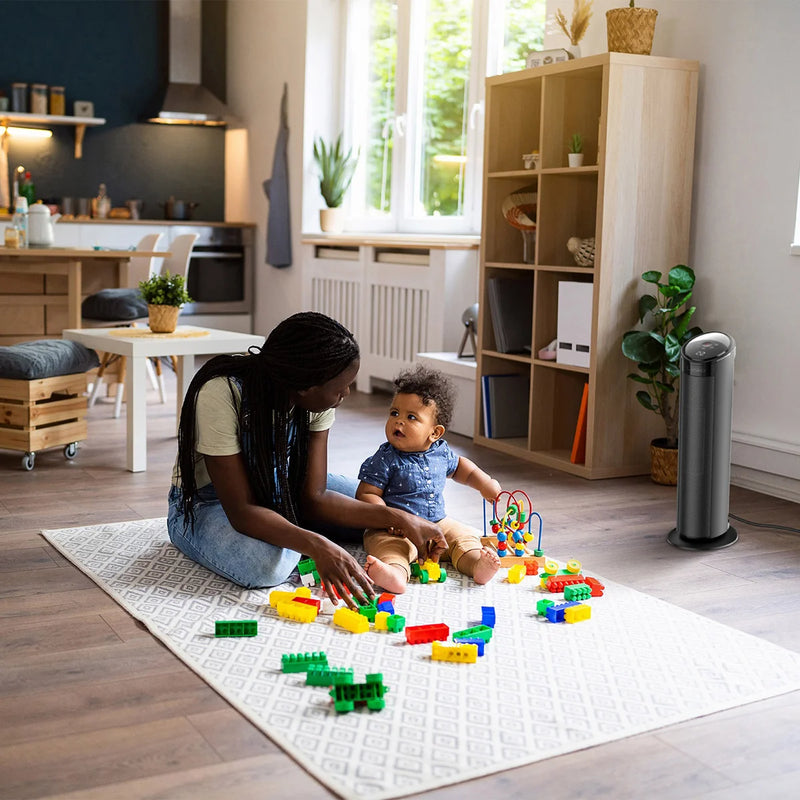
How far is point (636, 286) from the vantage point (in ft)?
12.6

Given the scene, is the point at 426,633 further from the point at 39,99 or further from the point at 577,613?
the point at 39,99

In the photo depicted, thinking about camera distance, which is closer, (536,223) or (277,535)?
(277,535)

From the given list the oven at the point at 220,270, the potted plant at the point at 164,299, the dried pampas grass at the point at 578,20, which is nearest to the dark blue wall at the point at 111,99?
the oven at the point at 220,270

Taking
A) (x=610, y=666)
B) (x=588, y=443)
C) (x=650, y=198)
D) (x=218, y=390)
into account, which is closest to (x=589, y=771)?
(x=610, y=666)

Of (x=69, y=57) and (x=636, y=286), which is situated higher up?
(x=69, y=57)

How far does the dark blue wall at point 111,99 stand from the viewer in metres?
7.16

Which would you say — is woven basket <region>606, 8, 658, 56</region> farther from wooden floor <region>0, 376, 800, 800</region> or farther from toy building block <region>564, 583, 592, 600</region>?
toy building block <region>564, 583, 592, 600</region>

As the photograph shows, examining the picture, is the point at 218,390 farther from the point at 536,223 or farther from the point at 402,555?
the point at 536,223

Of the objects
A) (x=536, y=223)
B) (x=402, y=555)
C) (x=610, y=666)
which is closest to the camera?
(x=610, y=666)

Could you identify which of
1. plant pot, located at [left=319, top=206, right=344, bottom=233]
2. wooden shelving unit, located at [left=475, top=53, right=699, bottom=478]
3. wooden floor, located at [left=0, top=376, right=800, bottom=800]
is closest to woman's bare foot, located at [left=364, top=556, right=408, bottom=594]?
wooden floor, located at [left=0, top=376, right=800, bottom=800]

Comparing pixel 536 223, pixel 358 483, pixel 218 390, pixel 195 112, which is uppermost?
pixel 195 112

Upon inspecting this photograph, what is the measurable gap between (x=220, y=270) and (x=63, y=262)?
91.5 inches

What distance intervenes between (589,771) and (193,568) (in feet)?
4.20

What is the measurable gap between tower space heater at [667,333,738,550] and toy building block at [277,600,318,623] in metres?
1.20
